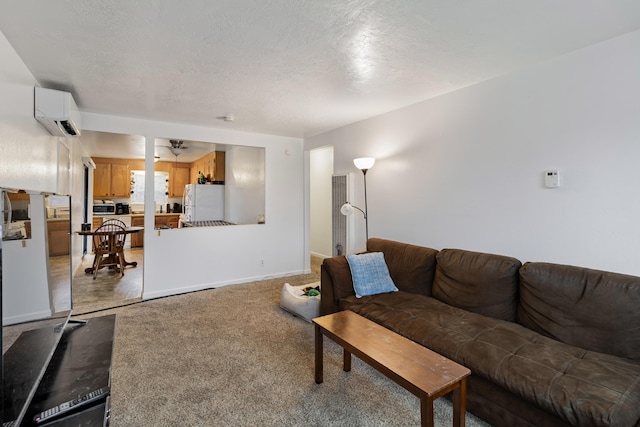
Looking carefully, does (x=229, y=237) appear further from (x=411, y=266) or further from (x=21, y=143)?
(x=411, y=266)

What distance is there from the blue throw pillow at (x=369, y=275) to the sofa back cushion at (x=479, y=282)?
466 millimetres

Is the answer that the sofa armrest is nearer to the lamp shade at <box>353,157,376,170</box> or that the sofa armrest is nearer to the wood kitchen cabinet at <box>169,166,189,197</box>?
the lamp shade at <box>353,157,376,170</box>

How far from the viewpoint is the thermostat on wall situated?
224 centimetres

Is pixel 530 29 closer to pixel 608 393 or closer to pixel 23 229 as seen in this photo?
pixel 608 393

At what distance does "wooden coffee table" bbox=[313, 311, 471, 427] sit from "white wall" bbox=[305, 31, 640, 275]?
1.40 metres

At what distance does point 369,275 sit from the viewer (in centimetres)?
289

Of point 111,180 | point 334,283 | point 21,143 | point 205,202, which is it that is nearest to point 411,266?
point 334,283

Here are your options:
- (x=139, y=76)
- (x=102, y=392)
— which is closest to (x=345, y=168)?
(x=139, y=76)

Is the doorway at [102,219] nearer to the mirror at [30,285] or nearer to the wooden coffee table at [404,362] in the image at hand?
the mirror at [30,285]

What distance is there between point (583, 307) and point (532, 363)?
0.61 meters

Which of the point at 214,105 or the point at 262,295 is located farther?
the point at 262,295

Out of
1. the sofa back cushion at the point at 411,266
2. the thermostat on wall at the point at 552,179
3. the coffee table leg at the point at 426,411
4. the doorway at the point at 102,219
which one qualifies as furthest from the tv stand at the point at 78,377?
the thermostat on wall at the point at 552,179

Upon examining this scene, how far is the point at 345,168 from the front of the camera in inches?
169

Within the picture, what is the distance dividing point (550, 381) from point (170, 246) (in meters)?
4.11
